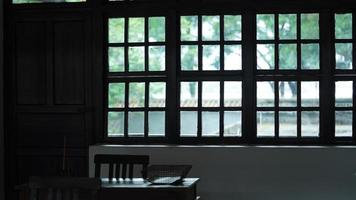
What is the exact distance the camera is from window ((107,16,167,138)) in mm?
6090

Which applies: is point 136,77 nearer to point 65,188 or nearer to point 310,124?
point 310,124

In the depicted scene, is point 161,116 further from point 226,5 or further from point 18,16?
point 18,16

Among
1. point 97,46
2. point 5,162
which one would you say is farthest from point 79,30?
point 5,162

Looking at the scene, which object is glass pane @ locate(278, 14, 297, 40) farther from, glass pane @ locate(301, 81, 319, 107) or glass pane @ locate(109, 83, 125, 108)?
glass pane @ locate(109, 83, 125, 108)

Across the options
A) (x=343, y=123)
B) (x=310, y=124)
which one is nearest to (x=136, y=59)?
(x=310, y=124)

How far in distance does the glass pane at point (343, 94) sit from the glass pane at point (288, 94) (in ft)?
1.42

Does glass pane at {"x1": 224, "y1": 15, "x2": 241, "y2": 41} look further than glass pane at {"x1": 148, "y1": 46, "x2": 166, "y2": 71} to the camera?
No

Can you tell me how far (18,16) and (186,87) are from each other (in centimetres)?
209

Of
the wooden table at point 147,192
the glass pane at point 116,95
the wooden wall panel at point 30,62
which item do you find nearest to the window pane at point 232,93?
the glass pane at point 116,95

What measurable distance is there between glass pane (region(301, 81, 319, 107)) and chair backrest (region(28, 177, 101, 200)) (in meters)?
3.07

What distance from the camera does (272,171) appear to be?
5.68 meters

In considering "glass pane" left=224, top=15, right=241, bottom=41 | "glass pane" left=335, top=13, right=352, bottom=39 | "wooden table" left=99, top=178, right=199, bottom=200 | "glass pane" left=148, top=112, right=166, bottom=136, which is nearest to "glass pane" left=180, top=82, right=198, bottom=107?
"glass pane" left=148, top=112, right=166, bottom=136

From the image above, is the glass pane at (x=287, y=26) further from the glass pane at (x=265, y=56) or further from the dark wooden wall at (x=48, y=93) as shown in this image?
the dark wooden wall at (x=48, y=93)

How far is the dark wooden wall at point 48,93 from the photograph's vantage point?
616cm
